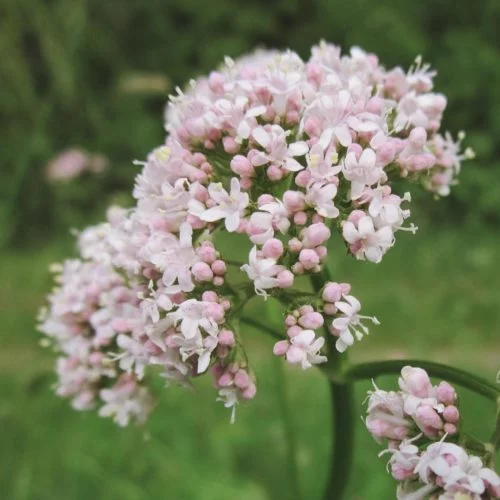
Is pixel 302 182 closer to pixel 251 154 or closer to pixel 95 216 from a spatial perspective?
pixel 251 154

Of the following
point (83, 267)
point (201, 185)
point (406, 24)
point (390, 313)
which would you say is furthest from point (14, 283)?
point (201, 185)

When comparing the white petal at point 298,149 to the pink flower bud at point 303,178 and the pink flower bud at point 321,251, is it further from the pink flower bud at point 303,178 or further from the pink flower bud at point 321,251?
the pink flower bud at point 321,251

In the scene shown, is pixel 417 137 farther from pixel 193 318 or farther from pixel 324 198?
pixel 193 318

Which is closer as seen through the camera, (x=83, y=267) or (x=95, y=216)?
(x=83, y=267)

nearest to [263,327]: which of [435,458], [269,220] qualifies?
[269,220]

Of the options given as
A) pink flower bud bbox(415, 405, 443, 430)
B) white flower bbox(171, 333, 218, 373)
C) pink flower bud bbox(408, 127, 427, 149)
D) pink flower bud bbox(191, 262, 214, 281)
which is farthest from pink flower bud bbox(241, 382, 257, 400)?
pink flower bud bbox(408, 127, 427, 149)
